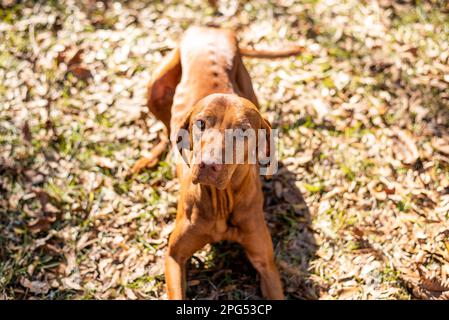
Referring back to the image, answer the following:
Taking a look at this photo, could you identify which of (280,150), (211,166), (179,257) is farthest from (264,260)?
(280,150)

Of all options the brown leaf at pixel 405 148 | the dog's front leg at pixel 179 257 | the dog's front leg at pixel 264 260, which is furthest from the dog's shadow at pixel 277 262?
the brown leaf at pixel 405 148

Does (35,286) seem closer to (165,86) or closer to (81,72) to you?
(165,86)

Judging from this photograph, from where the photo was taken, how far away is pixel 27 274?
4.66 m

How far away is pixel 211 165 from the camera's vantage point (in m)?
3.49

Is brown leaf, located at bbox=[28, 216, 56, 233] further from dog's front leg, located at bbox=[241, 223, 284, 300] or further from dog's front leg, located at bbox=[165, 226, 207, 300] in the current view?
dog's front leg, located at bbox=[241, 223, 284, 300]

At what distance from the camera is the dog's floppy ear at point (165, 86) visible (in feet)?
16.8

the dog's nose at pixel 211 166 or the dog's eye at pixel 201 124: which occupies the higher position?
the dog's eye at pixel 201 124

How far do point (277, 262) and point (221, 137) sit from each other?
1578 millimetres

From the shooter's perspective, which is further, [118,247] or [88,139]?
[88,139]

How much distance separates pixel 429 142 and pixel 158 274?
2.72 meters

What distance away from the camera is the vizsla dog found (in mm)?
3617

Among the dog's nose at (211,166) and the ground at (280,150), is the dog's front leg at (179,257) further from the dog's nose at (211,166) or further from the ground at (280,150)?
the dog's nose at (211,166)

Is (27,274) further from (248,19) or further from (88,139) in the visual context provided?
(248,19)
